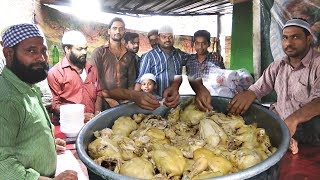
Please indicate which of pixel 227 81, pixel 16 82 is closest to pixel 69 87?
pixel 16 82

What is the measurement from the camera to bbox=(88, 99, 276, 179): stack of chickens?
3.93ft

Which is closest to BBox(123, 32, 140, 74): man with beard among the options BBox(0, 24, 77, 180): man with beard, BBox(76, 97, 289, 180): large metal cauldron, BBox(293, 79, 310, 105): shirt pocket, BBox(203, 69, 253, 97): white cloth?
BBox(203, 69, 253, 97): white cloth

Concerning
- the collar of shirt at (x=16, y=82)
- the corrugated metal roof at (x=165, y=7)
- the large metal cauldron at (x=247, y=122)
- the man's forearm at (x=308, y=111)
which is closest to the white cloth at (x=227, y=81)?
the corrugated metal roof at (x=165, y=7)

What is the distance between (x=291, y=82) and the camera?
10.8 feet

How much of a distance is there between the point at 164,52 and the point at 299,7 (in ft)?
6.46

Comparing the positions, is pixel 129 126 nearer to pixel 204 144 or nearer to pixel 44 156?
pixel 204 144

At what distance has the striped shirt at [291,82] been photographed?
10.4 feet

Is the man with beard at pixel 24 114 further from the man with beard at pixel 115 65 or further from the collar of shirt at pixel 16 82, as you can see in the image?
the man with beard at pixel 115 65

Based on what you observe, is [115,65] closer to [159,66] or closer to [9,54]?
[159,66]

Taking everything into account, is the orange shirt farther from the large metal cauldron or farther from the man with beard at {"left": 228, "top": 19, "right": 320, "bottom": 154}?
the large metal cauldron

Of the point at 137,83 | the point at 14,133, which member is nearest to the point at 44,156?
the point at 14,133

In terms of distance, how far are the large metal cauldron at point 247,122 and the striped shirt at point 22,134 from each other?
21.9 inches

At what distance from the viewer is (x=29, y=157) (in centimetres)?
195

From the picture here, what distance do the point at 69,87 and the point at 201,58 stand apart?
80.2 inches
